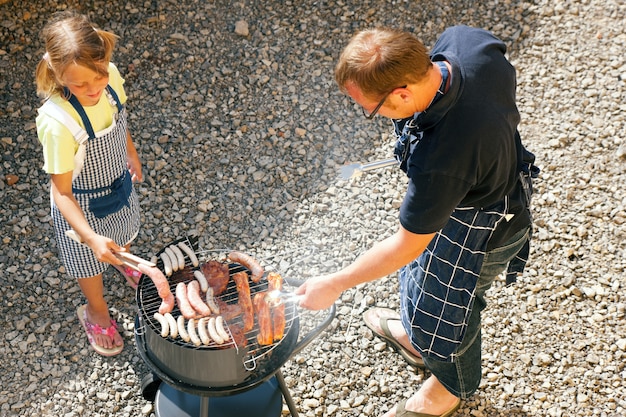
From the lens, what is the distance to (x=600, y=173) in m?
4.34

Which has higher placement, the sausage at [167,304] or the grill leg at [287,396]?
the sausage at [167,304]

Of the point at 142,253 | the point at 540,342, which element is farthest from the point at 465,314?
the point at 142,253

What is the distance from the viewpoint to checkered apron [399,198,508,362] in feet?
8.58

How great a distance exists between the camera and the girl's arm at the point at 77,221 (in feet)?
9.05

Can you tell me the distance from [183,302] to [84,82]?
96 centimetres

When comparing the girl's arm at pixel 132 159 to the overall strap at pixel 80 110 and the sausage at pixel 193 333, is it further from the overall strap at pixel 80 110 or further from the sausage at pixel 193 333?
the sausage at pixel 193 333

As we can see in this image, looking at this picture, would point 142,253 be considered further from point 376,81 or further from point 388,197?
point 376,81

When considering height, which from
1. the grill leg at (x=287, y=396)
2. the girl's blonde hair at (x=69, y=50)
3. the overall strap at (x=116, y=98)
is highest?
the girl's blonde hair at (x=69, y=50)

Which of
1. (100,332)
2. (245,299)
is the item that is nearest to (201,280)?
(245,299)

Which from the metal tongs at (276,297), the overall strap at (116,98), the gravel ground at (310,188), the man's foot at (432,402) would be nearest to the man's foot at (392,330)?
the gravel ground at (310,188)

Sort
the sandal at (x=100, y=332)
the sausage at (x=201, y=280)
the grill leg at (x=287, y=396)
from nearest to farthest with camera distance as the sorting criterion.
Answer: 1. the sausage at (x=201, y=280)
2. the grill leg at (x=287, y=396)
3. the sandal at (x=100, y=332)

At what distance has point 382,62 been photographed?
6.86 feet

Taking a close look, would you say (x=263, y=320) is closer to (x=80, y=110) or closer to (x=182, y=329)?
(x=182, y=329)

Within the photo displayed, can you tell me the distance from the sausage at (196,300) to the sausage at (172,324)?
0.10 meters
